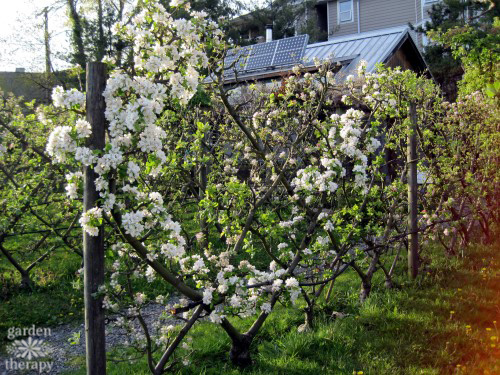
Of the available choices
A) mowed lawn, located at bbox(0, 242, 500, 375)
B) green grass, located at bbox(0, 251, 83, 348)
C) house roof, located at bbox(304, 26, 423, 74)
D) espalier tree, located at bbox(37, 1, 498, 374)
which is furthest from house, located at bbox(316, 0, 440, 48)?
green grass, located at bbox(0, 251, 83, 348)

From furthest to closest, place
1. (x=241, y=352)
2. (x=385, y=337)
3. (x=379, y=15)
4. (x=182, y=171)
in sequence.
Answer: (x=379, y=15), (x=182, y=171), (x=385, y=337), (x=241, y=352)

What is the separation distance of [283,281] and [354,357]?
88 centimetres

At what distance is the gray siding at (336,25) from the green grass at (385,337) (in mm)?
21012

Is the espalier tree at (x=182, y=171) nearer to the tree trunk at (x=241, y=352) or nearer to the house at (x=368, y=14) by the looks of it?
the tree trunk at (x=241, y=352)

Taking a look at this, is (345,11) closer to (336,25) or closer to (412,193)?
(336,25)

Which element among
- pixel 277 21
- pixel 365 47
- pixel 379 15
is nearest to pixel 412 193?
pixel 365 47

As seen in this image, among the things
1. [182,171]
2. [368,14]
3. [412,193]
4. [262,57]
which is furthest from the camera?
[368,14]

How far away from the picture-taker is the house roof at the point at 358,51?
38.0 feet

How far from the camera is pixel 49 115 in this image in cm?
263

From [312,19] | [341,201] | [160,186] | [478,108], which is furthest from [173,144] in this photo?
[312,19]

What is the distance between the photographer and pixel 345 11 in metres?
24.0

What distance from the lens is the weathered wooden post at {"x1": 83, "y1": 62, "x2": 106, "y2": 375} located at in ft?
8.32

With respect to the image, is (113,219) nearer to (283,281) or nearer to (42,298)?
(283,281)

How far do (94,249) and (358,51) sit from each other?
12020mm
